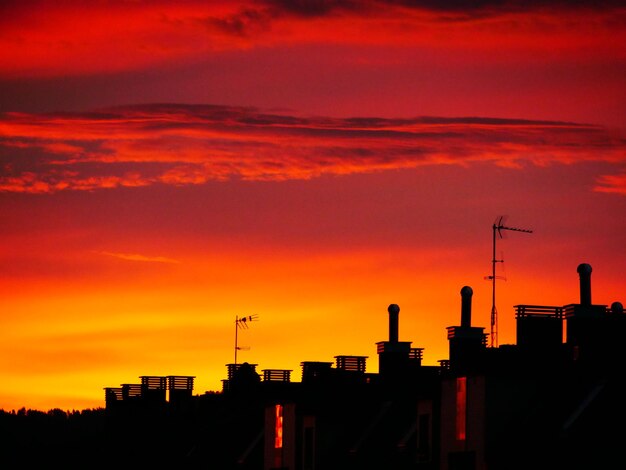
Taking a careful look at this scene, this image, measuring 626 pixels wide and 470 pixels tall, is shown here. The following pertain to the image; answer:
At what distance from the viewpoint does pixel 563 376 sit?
56.2 metres

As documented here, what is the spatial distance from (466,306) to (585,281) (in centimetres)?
749

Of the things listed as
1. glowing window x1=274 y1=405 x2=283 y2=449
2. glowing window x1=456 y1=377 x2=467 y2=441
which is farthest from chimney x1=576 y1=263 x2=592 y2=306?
glowing window x1=274 y1=405 x2=283 y2=449

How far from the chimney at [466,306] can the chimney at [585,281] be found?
23.1 ft

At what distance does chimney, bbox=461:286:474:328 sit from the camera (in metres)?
63.7

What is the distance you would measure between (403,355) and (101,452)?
4486cm

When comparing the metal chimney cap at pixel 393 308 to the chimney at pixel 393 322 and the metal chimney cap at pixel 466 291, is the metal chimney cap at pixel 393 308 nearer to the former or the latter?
the chimney at pixel 393 322

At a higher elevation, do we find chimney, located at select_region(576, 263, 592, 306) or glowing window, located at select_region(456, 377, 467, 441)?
chimney, located at select_region(576, 263, 592, 306)

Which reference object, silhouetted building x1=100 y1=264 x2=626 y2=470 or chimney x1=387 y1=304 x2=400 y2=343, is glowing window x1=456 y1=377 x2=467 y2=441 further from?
chimney x1=387 y1=304 x2=400 y2=343

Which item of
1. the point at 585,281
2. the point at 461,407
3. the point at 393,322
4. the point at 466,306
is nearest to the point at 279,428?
the point at 393,322

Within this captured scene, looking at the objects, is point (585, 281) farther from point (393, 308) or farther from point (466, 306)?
point (393, 308)

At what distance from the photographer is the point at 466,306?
6384cm

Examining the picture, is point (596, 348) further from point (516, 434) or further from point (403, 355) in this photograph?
point (403, 355)

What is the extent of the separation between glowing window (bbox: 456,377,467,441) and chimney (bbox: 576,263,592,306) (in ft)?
18.7

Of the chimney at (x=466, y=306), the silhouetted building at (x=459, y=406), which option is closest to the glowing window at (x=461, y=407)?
the silhouetted building at (x=459, y=406)
